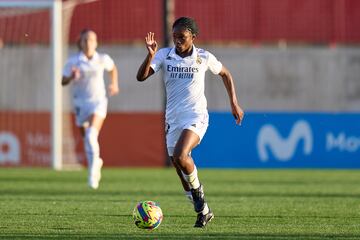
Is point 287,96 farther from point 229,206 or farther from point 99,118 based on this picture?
point 229,206

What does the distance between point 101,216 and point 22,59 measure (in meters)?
16.8

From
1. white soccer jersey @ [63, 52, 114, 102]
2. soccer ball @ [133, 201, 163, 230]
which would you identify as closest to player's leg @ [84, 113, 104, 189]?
white soccer jersey @ [63, 52, 114, 102]

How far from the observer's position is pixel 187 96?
11.1 metres

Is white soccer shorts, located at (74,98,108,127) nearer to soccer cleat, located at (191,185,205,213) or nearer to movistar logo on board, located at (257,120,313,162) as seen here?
soccer cleat, located at (191,185,205,213)

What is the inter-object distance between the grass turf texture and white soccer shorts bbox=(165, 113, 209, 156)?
3.00 feet

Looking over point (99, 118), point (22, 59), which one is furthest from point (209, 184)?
point (22, 59)

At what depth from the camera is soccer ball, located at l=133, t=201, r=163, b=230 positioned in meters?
10.4

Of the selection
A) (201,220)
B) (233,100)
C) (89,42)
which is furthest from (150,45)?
(89,42)

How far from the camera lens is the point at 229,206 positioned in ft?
44.7

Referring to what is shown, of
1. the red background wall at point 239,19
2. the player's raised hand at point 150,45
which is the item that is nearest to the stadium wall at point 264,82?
the red background wall at point 239,19

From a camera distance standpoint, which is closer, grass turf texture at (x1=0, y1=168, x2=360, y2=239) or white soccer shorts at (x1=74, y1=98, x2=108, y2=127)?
grass turf texture at (x1=0, y1=168, x2=360, y2=239)

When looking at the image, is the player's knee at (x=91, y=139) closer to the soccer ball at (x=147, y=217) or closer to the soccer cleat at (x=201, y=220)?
the soccer cleat at (x=201, y=220)

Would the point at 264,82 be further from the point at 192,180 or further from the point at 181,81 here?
the point at 192,180

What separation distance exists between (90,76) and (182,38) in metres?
6.59
